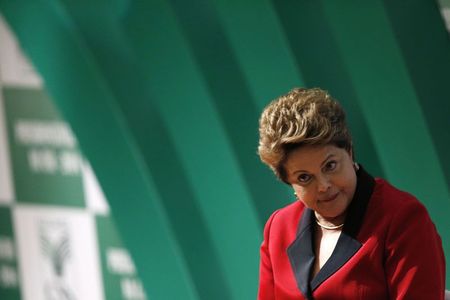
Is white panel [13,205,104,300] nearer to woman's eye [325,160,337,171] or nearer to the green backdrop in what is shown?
the green backdrop

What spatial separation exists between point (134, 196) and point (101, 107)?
44 cm

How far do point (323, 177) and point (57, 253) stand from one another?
3.68m

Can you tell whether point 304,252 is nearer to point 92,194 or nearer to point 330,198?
point 330,198

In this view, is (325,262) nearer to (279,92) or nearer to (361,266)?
(361,266)

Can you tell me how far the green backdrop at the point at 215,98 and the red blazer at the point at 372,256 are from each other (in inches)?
36.3

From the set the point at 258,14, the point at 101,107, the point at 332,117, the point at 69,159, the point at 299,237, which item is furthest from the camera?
the point at 69,159

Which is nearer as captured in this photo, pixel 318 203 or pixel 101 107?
pixel 318 203

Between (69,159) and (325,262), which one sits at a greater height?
(69,159)

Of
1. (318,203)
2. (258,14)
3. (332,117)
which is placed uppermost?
(258,14)

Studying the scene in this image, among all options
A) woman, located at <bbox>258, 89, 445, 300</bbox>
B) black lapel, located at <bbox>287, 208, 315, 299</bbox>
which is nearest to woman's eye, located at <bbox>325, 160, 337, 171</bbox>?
woman, located at <bbox>258, 89, 445, 300</bbox>

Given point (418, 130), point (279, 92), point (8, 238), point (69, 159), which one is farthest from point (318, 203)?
point (8, 238)

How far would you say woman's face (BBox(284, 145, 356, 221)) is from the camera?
2471 mm

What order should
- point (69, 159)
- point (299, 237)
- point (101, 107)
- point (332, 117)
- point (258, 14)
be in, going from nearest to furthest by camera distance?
point (332, 117), point (299, 237), point (258, 14), point (101, 107), point (69, 159)

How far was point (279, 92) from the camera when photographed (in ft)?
12.4
